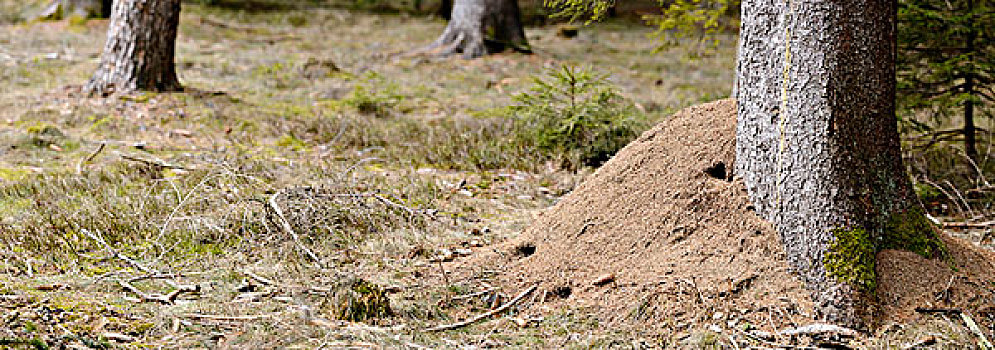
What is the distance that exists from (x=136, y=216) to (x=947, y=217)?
206 inches

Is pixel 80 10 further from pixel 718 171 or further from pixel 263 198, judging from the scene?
pixel 718 171

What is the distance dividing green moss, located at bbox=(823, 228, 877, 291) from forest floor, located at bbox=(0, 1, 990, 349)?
0.78 feet

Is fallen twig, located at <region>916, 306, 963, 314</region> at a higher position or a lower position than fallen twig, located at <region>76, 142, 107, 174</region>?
higher

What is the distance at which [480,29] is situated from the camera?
1291cm

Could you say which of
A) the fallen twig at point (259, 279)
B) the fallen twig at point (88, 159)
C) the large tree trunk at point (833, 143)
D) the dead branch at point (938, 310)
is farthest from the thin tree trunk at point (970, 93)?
the fallen twig at point (88, 159)

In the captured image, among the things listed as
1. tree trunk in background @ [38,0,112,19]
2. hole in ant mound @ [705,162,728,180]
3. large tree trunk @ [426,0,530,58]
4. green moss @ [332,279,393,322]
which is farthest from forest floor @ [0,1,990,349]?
tree trunk in background @ [38,0,112,19]

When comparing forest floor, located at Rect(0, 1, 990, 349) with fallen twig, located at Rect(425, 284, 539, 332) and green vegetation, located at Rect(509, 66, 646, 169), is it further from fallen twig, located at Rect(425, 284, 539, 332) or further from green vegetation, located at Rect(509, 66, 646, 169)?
green vegetation, located at Rect(509, 66, 646, 169)

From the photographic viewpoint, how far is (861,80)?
10.6 feet

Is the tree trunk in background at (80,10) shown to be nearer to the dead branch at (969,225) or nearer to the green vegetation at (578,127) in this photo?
the green vegetation at (578,127)

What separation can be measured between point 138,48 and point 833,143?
7.55 metres

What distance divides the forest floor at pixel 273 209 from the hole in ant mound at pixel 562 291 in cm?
17

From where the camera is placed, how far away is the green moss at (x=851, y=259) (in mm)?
3174

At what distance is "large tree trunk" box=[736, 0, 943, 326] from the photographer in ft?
10.5

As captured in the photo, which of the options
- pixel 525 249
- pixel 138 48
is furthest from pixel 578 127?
pixel 138 48
